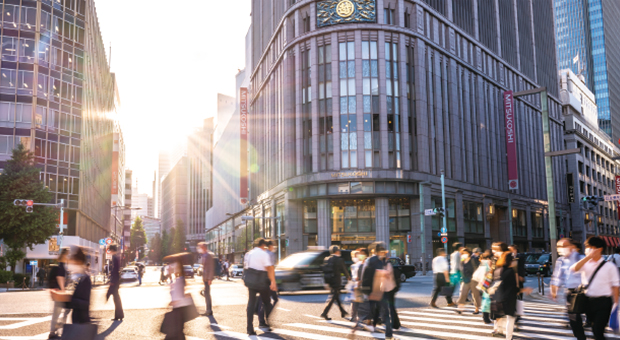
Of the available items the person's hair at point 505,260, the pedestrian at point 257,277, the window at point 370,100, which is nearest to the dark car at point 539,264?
the window at point 370,100

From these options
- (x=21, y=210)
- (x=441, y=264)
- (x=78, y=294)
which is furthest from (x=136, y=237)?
(x=78, y=294)

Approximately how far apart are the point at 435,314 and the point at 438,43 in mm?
42169

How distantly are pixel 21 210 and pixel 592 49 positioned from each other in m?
139

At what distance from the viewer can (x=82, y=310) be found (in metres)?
7.55

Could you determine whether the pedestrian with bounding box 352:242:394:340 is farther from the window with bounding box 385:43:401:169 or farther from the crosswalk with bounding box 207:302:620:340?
the window with bounding box 385:43:401:169

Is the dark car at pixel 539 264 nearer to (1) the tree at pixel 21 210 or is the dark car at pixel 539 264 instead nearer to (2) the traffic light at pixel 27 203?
(2) the traffic light at pixel 27 203

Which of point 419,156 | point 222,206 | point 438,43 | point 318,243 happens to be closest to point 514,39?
point 438,43

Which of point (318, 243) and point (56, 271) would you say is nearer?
point (56, 271)

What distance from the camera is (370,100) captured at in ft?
149

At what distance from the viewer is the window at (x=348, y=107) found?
45031mm

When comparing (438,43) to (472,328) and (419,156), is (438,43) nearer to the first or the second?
(419,156)

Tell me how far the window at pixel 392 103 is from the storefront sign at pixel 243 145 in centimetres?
2924

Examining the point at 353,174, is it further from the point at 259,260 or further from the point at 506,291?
the point at 506,291

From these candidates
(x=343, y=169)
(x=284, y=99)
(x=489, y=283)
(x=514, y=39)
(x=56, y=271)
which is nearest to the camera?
(x=56, y=271)
